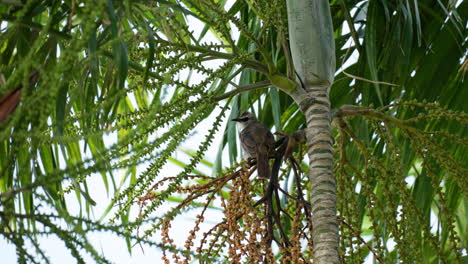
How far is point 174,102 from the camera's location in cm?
178

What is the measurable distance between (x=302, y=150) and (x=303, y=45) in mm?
454

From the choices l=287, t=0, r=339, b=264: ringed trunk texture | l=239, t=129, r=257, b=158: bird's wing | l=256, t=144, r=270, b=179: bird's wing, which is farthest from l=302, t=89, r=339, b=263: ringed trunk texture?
l=239, t=129, r=257, b=158: bird's wing

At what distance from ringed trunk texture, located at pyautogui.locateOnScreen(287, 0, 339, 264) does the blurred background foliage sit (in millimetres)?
73

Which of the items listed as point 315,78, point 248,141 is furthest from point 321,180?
point 248,141

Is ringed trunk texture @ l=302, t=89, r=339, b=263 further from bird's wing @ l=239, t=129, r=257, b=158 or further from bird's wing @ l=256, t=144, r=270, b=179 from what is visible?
bird's wing @ l=239, t=129, r=257, b=158

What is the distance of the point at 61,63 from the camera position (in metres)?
1.01

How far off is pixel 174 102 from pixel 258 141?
939mm

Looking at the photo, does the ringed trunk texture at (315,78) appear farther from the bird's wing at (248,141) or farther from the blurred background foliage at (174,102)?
the bird's wing at (248,141)

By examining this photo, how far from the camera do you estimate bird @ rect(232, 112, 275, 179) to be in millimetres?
2289

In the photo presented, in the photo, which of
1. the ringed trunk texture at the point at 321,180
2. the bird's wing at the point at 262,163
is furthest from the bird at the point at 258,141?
the ringed trunk texture at the point at 321,180

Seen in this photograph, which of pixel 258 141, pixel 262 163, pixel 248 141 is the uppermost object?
pixel 248 141

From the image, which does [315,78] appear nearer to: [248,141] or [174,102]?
[174,102]

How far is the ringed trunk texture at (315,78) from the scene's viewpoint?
191cm

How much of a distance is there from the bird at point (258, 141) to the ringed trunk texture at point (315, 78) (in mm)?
293
